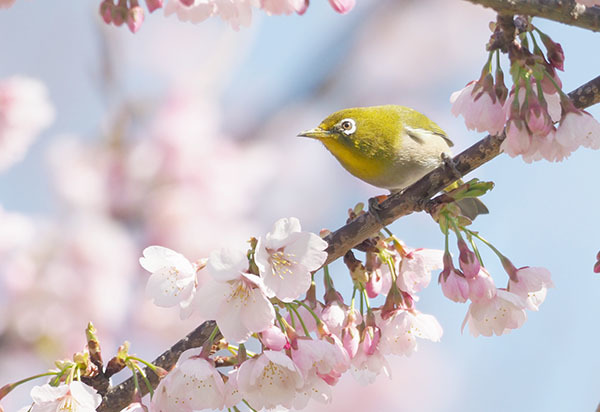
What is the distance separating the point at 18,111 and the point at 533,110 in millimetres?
3577

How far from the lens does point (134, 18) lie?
6.34 feet

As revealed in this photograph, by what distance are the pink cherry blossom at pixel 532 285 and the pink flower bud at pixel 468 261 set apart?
7.4 inches

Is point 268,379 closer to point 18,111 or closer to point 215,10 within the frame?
point 215,10

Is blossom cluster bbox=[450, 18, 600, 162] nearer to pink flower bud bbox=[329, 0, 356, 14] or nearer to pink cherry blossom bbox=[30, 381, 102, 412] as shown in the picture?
pink flower bud bbox=[329, 0, 356, 14]

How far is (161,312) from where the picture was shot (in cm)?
564

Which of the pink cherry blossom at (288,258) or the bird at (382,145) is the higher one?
the bird at (382,145)

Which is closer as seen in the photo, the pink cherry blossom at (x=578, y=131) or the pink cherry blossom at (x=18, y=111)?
the pink cherry blossom at (x=578, y=131)

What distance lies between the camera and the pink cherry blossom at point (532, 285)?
2096 mm

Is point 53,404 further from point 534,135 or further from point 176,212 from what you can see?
point 176,212

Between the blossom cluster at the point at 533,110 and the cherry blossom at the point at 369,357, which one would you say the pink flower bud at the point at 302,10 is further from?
the cherry blossom at the point at 369,357

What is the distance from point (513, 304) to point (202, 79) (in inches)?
146

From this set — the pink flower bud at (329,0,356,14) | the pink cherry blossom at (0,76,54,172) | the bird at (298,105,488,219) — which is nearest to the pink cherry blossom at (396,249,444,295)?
the pink flower bud at (329,0,356,14)

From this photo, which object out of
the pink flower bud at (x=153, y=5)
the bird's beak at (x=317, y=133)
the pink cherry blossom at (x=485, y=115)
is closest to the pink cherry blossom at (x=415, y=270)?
the pink cherry blossom at (x=485, y=115)

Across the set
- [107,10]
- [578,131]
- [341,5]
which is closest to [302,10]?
[341,5]
